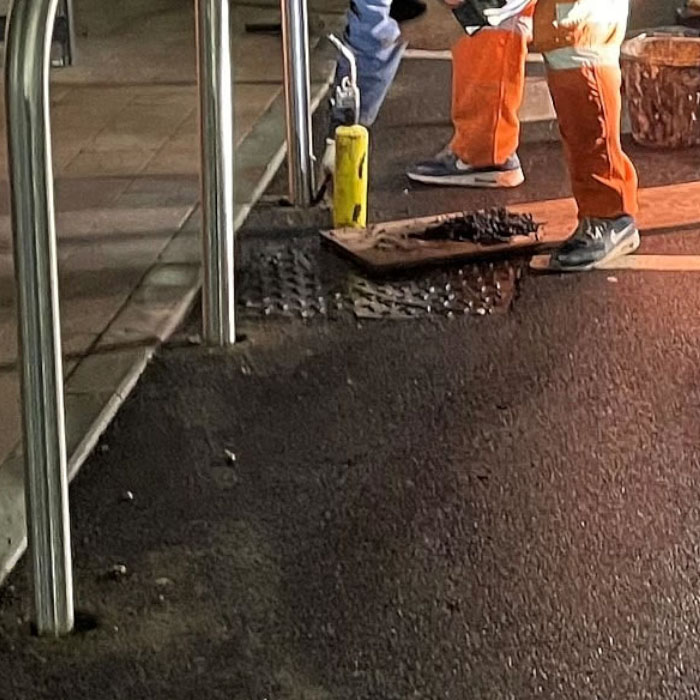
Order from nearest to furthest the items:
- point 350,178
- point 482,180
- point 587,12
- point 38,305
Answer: point 38,305 → point 587,12 → point 350,178 → point 482,180

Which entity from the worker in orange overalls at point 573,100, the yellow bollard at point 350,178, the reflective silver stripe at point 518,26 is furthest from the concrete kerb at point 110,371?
the reflective silver stripe at point 518,26

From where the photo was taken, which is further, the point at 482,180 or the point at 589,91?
the point at 482,180

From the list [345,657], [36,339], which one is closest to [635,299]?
[345,657]

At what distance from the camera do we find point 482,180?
3.47 meters

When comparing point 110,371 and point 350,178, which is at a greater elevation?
point 350,178

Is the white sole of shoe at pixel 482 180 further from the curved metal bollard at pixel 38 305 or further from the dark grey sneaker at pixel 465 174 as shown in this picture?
the curved metal bollard at pixel 38 305

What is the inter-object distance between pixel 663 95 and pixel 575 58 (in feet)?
3.41

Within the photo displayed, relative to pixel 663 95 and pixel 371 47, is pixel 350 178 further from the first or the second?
pixel 663 95

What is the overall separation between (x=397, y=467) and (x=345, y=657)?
0.49 metres

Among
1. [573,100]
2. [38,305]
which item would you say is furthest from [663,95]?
[38,305]

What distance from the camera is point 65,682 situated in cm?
169

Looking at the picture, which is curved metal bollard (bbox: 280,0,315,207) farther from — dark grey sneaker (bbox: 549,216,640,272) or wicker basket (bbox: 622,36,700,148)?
wicker basket (bbox: 622,36,700,148)

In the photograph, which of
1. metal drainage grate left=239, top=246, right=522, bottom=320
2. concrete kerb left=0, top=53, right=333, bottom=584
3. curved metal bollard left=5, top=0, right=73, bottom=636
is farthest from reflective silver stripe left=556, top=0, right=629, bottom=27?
curved metal bollard left=5, top=0, right=73, bottom=636

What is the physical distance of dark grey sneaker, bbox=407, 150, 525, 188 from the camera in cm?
347
